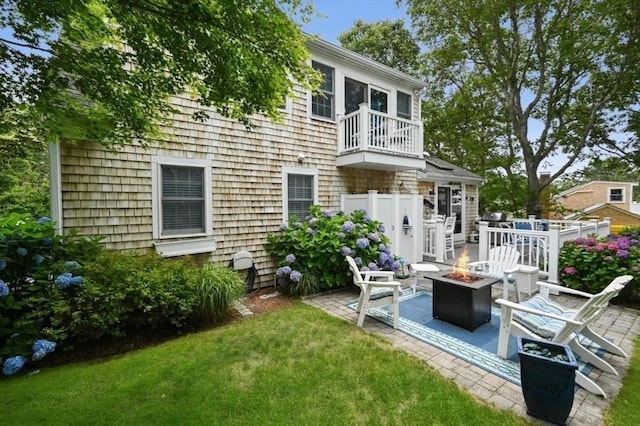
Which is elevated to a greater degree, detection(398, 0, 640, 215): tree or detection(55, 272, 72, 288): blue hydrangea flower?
detection(398, 0, 640, 215): tree

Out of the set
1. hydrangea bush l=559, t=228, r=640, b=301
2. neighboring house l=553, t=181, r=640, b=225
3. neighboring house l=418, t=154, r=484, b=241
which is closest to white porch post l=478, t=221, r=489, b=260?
hydrangea bush l=559, t=228, r=640, b=301

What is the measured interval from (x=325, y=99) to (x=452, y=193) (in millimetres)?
7271

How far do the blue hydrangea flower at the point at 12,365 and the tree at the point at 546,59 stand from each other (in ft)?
49.8

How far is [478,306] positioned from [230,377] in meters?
3.40

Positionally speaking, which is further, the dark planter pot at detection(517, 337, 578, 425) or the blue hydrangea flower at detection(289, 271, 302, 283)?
the blue hydrangea flower at detection(289, 271, 302, 283)

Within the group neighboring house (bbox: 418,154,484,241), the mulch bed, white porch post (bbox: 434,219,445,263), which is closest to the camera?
the mulch bed

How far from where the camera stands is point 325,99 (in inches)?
291

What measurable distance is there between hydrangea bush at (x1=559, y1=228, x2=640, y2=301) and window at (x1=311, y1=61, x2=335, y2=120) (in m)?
6.02

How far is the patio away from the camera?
2.50 metres

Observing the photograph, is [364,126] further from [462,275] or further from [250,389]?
[250,389]

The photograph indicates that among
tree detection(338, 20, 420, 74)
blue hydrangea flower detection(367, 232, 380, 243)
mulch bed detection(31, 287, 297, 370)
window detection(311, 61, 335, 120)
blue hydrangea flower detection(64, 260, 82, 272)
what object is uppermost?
tree detection(338, 20, 420, 74)

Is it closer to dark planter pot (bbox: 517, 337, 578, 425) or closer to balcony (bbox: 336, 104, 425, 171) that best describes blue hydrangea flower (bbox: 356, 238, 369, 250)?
balcony (bbox: 336, 104, 425, 171)

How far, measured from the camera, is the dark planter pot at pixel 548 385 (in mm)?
2227

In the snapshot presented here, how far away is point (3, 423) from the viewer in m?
2.30
